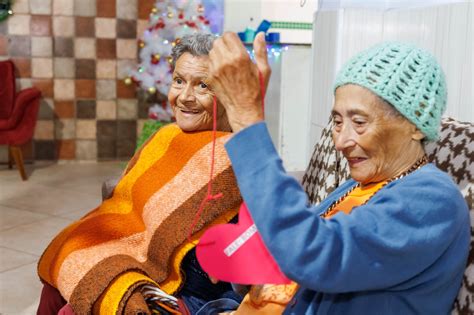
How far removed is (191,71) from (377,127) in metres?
0.77

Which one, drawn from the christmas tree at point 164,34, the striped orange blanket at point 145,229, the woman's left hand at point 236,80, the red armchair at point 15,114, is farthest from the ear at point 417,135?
the red armchair at point 15,114

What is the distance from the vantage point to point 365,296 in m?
1.11

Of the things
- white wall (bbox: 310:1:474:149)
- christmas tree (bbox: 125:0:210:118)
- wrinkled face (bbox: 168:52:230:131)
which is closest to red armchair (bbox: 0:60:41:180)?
christmas tree (bbox: 125:0:210:118)

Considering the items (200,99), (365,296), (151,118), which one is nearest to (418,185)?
(365,296)

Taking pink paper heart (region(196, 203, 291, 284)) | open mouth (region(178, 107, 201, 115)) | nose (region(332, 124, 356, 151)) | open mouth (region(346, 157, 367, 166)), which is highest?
nose (region(332, 124, 356, 151))

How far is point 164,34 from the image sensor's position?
579 centimetres

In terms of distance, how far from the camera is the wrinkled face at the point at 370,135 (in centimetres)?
114

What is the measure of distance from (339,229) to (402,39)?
1.96 m

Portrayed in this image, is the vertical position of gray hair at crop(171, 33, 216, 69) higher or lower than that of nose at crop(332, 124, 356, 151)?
higher

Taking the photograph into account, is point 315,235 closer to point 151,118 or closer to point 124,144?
point 151,118

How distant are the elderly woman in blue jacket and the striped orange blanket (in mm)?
525

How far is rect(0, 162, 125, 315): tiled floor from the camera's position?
323cm

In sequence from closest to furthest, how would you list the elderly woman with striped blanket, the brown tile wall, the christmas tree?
the elderly woman with striped blanket
the christmas tree
the brown tile wall

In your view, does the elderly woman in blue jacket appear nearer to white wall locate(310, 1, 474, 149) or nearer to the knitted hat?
the knitted hat
